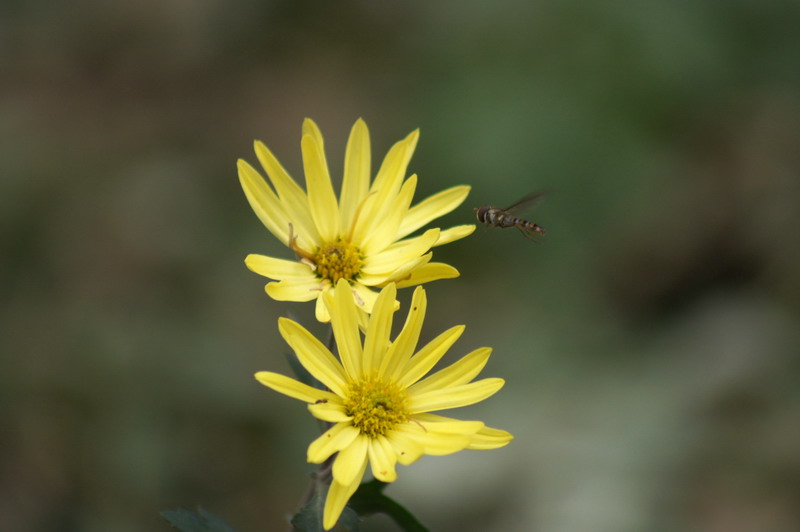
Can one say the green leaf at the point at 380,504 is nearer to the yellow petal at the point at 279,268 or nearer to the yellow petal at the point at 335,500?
the yellow petal at the point at 335,500

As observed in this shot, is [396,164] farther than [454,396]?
Yes

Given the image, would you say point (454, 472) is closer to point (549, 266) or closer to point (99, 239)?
point (549, 266)

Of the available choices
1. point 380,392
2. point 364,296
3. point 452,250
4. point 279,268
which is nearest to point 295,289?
point 279,268

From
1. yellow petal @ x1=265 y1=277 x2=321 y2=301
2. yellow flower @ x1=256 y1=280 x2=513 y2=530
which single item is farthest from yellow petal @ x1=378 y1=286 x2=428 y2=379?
yellow petal @ x1=265 y1=277 x2=321 y2=301

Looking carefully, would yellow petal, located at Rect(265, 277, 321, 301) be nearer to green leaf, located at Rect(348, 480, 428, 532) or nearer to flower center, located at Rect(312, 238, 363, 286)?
flower center, located at Rect(312, 238, 363, 286)

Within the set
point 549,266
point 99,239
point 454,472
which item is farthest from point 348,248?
point 99,239

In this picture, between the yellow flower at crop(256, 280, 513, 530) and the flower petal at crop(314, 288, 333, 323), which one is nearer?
the yellow flower at crop(256, 280, 513, 530)

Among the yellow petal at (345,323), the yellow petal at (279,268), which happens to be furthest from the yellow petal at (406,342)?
the yellow petal at (279,268)

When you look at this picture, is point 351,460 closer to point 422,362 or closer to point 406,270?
point 422,362
